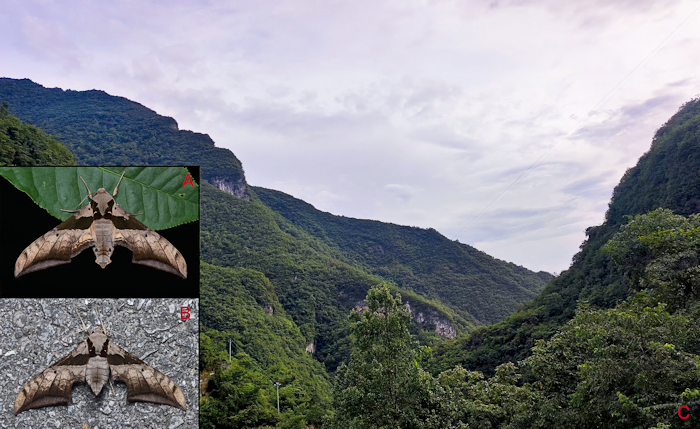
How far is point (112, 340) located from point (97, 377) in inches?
21.1

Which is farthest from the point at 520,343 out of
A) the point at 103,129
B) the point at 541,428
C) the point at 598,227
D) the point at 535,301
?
the point at 103,129

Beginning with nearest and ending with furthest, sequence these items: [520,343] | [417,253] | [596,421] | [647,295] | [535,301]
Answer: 1. [596,421]
2. [647,295]
3. [520,343]
4. [535,301]
5. [417,253]

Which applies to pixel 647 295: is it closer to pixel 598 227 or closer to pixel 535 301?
pixel 535 301

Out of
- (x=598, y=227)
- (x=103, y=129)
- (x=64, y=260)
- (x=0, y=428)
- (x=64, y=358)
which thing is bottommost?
(x=0, y=428)

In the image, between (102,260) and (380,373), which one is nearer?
(102,260)

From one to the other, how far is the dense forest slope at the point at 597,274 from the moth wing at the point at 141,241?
29.9 metres

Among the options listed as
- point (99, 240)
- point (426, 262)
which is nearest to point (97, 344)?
point (99, 240)

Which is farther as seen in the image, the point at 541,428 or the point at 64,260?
the point at 541,428

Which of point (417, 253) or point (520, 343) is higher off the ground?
point (417, 253)

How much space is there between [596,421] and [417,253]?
119541 mm

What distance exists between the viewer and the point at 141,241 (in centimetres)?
557

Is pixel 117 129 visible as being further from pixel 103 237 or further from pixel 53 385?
pixel 53 385

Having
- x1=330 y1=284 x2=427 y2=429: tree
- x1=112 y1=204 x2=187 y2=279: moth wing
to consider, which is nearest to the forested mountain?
x1=330 y1=284 x2=427 y2=429: tree

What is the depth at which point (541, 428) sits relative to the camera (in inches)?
289
